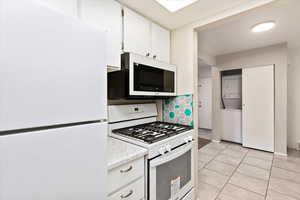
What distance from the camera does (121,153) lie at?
1.05 m

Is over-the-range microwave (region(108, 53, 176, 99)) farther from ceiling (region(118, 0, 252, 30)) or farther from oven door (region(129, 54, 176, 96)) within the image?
ceiling (region(118, 0, 252, 30))

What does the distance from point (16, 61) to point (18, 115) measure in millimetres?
196

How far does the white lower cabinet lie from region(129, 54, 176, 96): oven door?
0.67m

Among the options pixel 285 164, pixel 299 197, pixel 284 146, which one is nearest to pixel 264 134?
pixel 284 146

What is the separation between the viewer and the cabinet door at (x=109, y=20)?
3.81ft

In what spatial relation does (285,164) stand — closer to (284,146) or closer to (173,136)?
(284,146)

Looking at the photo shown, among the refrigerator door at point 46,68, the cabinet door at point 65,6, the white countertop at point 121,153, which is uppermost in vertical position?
the cabinet door at point 65,6

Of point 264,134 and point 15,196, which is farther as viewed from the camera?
point 264,134

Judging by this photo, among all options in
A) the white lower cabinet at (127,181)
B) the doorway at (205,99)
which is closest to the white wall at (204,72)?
the doorway at (205,99)

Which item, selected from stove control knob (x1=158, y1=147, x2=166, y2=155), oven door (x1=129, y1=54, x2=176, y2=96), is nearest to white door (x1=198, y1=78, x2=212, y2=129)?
oven door (x1=129, y1=54, x2=176, y2=96)

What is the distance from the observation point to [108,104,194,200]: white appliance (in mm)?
1157

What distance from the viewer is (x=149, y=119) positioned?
1961 millimetres

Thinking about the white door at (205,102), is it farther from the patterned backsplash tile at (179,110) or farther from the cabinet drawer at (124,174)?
the cabinet drawer at (124,174)

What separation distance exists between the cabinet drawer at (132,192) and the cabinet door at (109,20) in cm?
101
